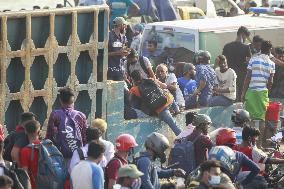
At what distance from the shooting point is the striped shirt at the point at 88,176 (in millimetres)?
13258

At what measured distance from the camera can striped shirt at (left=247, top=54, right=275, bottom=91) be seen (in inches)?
754

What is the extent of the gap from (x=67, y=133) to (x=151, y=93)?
9.76ft

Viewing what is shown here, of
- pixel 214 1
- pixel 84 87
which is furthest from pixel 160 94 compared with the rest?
pixel 214 1

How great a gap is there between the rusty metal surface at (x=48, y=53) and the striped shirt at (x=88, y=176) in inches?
97.6

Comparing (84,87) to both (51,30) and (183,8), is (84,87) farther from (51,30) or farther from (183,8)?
(183,8)

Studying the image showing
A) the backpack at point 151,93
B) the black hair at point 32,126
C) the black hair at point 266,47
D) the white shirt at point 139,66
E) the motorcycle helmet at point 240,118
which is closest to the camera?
the black hair at point 32,126

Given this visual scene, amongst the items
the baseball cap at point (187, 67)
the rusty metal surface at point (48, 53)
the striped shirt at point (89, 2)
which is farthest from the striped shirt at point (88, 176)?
the striped shirt at point (89, 2)

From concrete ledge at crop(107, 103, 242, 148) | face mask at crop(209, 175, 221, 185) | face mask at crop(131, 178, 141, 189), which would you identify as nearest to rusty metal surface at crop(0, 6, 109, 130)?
concrete ledge at crop(107, 103, 242, 148)

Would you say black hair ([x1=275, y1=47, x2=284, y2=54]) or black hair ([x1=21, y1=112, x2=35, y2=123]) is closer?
black hair ([x1=21, y1=112, x2=35, y2=123])

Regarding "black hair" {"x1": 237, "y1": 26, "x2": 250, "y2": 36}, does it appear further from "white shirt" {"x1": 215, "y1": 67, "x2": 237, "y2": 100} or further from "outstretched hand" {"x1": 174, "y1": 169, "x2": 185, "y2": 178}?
"outstretched hand" {"x1": 174, "y1": 169, "x2": 185, "y2": 178}

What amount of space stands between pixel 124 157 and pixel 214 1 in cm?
1964

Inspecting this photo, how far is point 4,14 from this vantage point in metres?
15.3

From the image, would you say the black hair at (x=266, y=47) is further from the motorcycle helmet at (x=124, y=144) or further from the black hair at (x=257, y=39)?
the motorcycle helmet at (x=124, y=144)

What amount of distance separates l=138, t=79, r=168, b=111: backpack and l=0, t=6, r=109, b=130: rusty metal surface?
0.85 meters
